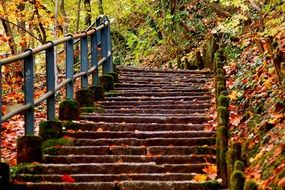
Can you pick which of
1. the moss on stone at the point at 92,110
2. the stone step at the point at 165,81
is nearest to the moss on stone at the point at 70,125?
the moss on stone at the point at 92,110

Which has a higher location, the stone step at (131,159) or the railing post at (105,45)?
the railing post at (105,45)

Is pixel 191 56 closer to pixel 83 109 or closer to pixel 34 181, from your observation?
pixel 83 109

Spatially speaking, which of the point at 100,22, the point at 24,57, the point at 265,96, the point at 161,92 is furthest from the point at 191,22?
the point at 24,57

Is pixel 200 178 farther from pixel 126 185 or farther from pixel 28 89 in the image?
pixel 28 89

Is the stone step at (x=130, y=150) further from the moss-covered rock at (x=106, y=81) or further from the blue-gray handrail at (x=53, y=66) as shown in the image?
the moss-covered rock at (x=106, y=81)

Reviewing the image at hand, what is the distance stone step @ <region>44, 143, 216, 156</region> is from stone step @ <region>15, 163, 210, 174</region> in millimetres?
573

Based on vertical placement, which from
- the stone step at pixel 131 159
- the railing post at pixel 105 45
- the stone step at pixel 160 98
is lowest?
the stone step at pixel 131 159

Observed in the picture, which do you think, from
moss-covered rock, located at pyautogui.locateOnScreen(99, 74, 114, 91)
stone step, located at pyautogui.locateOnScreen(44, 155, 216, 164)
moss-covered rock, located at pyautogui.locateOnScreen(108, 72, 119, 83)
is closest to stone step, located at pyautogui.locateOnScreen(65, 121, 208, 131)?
stone step, located at pyautogui.locateOnScreen(44, 155, 216, 164)

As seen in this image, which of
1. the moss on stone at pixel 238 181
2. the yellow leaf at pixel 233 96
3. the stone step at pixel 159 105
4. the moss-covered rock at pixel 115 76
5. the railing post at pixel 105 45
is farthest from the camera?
the moss-covered rock at pixel 115 76

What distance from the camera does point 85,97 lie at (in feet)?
33.0

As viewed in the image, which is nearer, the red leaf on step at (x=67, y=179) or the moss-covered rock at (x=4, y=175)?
the moss-covered rock at (x=4, y=175)

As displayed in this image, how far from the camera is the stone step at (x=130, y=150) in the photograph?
7.23 m

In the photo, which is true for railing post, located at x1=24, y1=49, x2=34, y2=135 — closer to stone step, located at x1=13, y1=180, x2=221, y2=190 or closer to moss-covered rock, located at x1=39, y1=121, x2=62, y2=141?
moss-covered rock, located at x1=39, y1=121, x2=62, y2=141

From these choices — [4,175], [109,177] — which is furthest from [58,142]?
[4,175]
